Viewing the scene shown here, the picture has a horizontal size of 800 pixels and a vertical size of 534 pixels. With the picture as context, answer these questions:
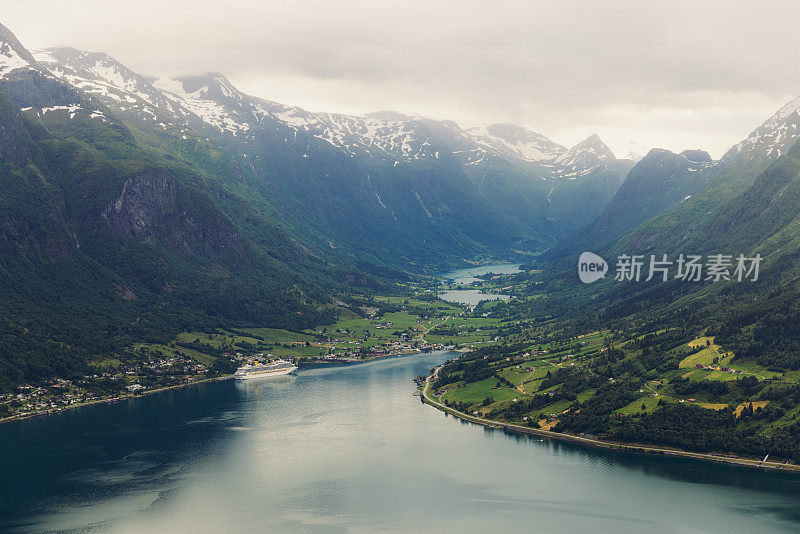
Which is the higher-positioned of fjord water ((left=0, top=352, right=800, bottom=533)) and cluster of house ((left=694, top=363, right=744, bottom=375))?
cluster of house ((left=694, top=363, right=744, bottom=375))

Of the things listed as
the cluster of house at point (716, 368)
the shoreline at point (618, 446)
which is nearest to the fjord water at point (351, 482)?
the shoreline at point (618, 446)

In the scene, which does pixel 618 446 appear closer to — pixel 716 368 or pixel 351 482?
pixel 716 368

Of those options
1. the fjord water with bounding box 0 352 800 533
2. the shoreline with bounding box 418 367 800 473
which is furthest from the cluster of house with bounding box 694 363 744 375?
the fjord water with bounding box 0 352 800 533

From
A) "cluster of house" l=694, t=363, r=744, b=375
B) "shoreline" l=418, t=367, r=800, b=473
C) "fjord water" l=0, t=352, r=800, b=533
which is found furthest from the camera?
"cluster of house" l=694, t=363, r=744, b=375

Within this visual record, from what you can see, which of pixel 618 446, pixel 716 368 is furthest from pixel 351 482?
pixel 716 368

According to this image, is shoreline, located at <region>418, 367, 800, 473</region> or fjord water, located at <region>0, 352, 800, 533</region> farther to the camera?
shoreline, located at <region>418, 367, 800, 473</region>

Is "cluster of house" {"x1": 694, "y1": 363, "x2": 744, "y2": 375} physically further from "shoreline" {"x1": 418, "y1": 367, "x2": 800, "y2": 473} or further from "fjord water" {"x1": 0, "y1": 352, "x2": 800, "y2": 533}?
"fjord water" {"x1": 0, "y1": 352, "x2": 800, "y2": 533}

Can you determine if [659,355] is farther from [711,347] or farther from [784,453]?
[784,453]

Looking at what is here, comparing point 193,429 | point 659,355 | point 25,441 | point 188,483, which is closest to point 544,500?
point 188,483

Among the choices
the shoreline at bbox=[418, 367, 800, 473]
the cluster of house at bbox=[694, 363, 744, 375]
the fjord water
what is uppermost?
the cluster of house at bbox=[694, 363, 744, 375]
